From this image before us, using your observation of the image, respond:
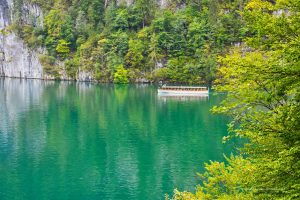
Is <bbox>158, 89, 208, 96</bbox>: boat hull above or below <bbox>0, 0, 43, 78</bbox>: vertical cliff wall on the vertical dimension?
below

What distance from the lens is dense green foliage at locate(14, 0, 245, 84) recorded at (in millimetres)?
74812

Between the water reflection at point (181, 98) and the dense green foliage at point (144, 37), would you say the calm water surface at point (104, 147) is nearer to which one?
the water reflection at point (181, 98)

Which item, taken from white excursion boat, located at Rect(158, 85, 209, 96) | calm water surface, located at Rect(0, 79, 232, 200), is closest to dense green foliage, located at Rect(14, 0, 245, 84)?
white excursion boat, located at Rect(158, 85, 209, 96)

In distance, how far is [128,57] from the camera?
266 ft

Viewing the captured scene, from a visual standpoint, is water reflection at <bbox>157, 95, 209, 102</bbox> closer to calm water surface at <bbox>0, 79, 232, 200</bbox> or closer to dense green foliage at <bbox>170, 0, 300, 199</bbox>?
Answer: calm water surface at <bbox>0, 79, 232, 200</bbox>

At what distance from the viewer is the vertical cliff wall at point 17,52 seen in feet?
309

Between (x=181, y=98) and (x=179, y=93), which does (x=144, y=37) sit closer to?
(x=179, y=93)

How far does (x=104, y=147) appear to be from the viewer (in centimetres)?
2952

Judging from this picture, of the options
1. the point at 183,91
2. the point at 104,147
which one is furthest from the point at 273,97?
the point at 183,91

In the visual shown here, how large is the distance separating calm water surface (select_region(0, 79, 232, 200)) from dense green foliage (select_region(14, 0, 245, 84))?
23898 mm

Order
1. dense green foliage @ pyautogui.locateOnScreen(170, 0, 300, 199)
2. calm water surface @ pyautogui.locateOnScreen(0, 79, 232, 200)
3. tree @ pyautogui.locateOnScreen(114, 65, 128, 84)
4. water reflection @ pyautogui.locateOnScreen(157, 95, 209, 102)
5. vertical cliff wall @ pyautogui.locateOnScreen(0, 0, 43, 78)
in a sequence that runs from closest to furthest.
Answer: dense green foliage @ pyautogui.locateOnScreen(170, 0, 300, 199) < calm water surface @ pyautogui.locateOnScreen(0, 79, 232, 200) < water reflection @ pyautogui.locateOnScreen(157, 95, 209, 102) < tree @ pyautogui.locateOnScreen(114, 65, 128, 84) < vertical cliff wall @ pyautogui.locateOnScreen(0, 0, 43, 78)

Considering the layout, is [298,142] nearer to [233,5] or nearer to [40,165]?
[40,165]

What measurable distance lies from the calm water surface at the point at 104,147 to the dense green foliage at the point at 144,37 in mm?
23898

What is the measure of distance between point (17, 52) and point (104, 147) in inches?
2946
